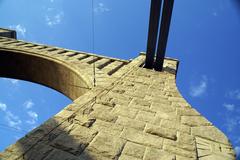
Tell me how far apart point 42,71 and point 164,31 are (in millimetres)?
5556

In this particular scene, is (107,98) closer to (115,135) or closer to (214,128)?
(115,135)

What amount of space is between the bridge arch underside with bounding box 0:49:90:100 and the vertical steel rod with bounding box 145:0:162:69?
2592 mm

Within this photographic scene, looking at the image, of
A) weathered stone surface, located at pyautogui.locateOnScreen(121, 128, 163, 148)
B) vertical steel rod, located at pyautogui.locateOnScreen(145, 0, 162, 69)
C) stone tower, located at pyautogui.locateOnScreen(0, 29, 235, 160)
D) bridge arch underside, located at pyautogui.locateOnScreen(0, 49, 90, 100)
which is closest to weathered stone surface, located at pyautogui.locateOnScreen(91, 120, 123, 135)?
stone tower, located at pyautogui.locateOnScreen(0, 29, 235, 160)

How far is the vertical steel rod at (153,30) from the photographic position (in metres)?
6.95

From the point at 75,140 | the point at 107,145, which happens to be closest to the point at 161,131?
the point at 107,145

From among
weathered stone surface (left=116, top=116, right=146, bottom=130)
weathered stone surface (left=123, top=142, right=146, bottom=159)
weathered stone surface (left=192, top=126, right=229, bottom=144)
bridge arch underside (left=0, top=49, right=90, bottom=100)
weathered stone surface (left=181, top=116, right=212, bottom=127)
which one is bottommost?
bridge arch underside (left=0, top=49, right=90, bottom=100)

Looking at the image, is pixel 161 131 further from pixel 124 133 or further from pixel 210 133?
pixel 210 133

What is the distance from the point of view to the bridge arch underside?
27.8ft

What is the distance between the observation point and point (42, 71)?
9.90 m

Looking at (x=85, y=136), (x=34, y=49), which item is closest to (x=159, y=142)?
(x=85, y=136)

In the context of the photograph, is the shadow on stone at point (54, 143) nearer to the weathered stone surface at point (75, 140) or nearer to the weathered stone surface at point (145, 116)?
the weathered stone surface at point (75, 140)

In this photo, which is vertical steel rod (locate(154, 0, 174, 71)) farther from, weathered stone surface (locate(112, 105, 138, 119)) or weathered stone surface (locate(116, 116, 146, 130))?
weathered stone surface (locate(116, 116, 146, 130))

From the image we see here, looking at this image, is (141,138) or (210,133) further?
(210,133)

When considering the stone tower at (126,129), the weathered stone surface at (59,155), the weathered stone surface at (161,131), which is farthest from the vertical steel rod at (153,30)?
the weathered stone surface at (59,155)
